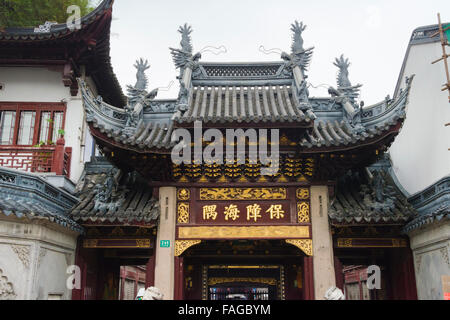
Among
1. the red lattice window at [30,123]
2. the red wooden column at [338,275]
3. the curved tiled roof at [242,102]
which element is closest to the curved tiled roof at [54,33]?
the red lattice window at [30,123]

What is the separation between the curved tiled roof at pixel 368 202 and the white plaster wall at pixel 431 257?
0.57 metres

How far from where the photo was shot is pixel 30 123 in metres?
11.7

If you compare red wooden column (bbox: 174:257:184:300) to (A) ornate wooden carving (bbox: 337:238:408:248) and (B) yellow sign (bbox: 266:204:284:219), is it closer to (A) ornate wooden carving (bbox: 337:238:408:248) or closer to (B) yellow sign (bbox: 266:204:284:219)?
(B) yellow sign (bbox: 266:204:284:219)

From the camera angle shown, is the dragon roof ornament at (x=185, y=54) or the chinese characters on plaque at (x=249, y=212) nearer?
the chinese characters on plaque at (x=249, y=212)

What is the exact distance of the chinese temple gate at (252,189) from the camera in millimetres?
8602

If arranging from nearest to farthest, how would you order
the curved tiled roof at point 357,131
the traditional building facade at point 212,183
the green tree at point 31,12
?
the curved tiled roof at point 357,131 < the traditional building facade at point 212,183 < the green tree at point 31,12

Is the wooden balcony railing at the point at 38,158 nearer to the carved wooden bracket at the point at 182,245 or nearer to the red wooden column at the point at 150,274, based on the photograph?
the red wooden column at the point at 150,274

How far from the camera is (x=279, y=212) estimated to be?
30.1ft

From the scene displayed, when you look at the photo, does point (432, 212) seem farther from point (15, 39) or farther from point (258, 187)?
point (15, 39)

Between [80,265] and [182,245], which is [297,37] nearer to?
[182,245]

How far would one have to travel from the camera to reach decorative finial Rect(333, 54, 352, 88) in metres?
10.8

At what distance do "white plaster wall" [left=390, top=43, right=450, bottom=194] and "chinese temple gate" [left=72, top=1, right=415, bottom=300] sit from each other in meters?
0.99

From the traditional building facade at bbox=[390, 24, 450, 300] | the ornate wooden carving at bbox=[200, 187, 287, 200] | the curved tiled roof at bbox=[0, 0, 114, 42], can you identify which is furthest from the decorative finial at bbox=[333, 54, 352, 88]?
the curved tiled roof at bbox=[0, 0, 114, 42]

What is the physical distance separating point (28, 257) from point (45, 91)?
590cm
